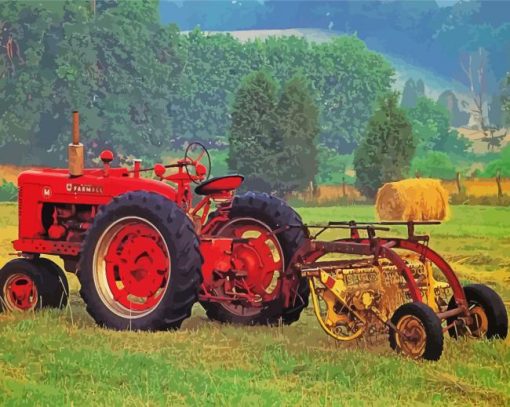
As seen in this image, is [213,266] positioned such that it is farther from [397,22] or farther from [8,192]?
[397,22]

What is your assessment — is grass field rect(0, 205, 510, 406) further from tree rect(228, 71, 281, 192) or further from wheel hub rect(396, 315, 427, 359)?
tree rect(228, 71, 281, 192)

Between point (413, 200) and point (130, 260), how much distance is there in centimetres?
396

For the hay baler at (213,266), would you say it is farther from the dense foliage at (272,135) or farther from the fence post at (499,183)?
the fence post at (499,183)

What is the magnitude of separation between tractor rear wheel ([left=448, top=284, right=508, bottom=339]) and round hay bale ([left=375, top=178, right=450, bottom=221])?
379 centimetres

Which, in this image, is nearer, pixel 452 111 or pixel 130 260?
pixel 130 260

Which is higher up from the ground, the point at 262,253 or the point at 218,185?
the point at 218,185

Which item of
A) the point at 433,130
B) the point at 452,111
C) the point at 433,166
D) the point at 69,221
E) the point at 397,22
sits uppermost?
the point at 397,22

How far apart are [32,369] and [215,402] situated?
913 mm

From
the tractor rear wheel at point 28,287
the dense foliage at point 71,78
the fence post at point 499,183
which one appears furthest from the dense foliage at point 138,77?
the tractor rear wheel at point 28,287

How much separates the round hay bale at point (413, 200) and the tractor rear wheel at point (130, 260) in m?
3.83

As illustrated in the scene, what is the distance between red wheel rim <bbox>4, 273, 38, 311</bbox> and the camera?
17.8 ft

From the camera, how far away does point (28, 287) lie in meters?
5.45

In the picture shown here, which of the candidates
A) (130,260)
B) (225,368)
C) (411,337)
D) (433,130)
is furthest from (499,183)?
(225,368)

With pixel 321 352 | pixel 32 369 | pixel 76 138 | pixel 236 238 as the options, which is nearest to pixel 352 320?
pixel 321 352
